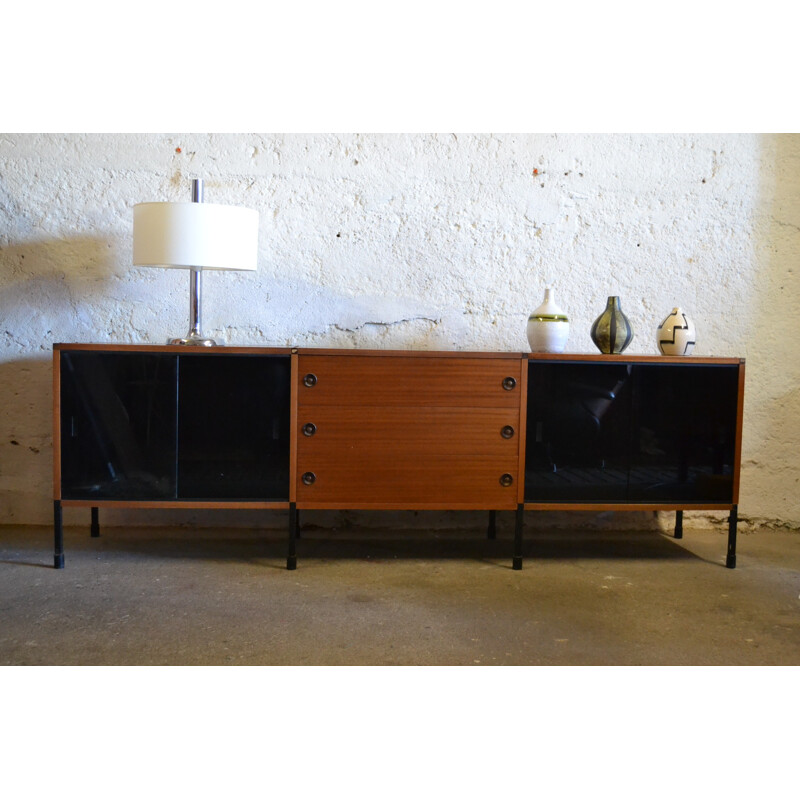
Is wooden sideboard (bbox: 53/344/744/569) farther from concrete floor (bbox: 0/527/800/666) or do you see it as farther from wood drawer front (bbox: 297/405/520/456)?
concrete floor (bbox: 0/527/800/666)

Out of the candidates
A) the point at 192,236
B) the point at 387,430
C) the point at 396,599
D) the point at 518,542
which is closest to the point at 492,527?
the point at 518,542

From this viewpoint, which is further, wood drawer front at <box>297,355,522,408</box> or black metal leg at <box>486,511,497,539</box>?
black metal leg at <box>486,511,497,539</box>

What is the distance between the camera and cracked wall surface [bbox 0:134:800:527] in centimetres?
322

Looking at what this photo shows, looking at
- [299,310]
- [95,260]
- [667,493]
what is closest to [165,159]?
[95,260]

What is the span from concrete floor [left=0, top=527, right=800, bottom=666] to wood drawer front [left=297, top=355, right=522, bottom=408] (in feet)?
1.97

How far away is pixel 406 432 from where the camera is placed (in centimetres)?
273

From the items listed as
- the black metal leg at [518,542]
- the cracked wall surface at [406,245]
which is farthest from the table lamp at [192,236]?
the black metal leg at [518,542]

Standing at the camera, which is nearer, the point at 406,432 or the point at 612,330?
the point at 406,432

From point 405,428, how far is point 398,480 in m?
0.18

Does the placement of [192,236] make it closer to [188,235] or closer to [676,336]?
[188,235]

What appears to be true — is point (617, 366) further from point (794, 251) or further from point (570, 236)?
point (794, 251)

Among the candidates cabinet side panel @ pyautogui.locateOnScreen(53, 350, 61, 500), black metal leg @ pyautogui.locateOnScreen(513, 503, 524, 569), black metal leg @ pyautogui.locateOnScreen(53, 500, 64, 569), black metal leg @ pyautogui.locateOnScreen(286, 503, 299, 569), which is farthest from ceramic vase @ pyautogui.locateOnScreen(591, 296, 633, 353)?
black metal leg @ pyautogui.locateOnScreen(53, 500, 64, 569)

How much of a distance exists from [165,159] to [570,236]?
5.54ft

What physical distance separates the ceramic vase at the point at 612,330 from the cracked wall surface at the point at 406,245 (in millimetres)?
397
